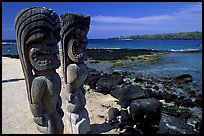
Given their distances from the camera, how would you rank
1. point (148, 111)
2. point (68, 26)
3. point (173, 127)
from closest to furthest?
1. point (68, 26)
2. point (173, 127)
3. point (148, 111)

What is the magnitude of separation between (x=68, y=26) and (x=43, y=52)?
72.2 inches

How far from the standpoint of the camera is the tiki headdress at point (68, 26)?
23.3 feet

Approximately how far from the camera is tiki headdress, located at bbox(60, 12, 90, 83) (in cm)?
709

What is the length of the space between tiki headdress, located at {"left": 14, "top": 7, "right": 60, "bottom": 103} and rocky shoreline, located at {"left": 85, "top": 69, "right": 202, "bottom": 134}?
4.12 meters

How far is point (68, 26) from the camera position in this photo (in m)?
Result: 7.12

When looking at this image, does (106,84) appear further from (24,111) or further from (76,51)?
(76,51)

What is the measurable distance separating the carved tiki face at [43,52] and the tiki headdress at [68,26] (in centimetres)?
158

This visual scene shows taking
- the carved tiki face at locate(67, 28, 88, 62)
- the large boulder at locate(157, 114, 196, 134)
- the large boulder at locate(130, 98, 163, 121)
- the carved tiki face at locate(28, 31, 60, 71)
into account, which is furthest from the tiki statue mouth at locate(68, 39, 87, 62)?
the large boulder at locate(130, 98, 163, 121)

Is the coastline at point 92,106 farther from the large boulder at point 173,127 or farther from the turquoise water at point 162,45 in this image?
the turquoise water at point 162,45

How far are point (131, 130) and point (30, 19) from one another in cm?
468

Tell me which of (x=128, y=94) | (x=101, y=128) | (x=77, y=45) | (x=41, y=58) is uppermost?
(x=77, y=45)

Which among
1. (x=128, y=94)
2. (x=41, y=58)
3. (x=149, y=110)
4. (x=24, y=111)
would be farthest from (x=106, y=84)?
(x=41, y=58)

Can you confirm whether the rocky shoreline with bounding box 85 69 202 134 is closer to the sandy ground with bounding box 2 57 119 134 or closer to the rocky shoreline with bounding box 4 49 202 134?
the rocky shoreline with bounding box 4 49 202 134

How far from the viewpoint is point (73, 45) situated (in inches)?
284
